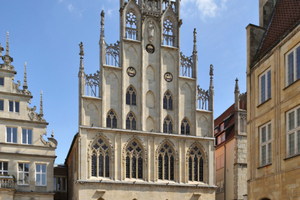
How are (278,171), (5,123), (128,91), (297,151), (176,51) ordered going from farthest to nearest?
(176,51), (128,91), (5,123), (278,171), (297,151)

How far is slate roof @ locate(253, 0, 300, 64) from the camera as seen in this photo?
19.8 m

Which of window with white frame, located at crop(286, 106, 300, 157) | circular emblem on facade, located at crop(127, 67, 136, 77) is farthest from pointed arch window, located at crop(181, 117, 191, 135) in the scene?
window with white frame, located at crop(286, 106, 300, 157)

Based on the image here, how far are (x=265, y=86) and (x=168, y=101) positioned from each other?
14.7 metres

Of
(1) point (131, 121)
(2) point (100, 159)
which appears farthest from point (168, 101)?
(2) point (100, 159)

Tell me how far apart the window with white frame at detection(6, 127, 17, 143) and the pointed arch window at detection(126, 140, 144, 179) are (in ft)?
28.6

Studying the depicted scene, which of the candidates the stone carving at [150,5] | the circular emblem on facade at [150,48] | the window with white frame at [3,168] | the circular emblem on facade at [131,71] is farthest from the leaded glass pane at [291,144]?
the stone carving at [150,5]

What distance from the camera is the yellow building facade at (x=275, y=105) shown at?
56.0 ft

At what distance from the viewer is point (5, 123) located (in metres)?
30.2

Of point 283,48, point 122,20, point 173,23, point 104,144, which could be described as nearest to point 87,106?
point 104,144

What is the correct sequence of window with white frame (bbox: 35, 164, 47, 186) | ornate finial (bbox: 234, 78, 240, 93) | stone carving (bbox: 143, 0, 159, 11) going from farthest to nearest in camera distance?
ornate finial (bbox: 234, 78, 240, 93) < stone carving (bbox: 143, 0, 159, 11) < window with white frame (bbox: 35, 164, 47, 186)

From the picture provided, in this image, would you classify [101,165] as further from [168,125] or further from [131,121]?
[168,125]

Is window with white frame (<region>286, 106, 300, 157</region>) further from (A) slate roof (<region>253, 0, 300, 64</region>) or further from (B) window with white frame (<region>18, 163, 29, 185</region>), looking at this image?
(B) window with white frame (<region>18, 163, 29, 185</region>)

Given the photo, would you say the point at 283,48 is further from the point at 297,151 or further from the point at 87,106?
the point at 87,106

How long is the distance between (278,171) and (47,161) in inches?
747
